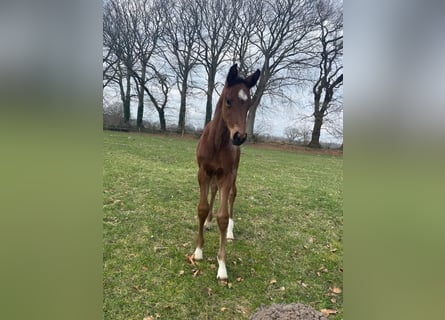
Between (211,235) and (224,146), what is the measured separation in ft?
4.08

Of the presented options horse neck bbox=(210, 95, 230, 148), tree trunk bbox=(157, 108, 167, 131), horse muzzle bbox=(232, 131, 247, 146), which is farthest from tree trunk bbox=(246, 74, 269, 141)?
horse muzzle bbox=(232, 131, 247, 146)

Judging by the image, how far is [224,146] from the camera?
2420mm

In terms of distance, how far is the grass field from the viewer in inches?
85.2

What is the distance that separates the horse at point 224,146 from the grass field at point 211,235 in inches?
11.1

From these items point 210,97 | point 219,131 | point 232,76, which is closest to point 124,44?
point 210,97

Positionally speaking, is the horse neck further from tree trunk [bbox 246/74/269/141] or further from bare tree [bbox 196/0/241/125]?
bare tree [bbox 196/0/241/125]

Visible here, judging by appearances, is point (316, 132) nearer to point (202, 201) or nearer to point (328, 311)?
point (202, 201)

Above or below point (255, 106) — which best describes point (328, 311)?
below

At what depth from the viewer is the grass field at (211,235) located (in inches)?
85.2
